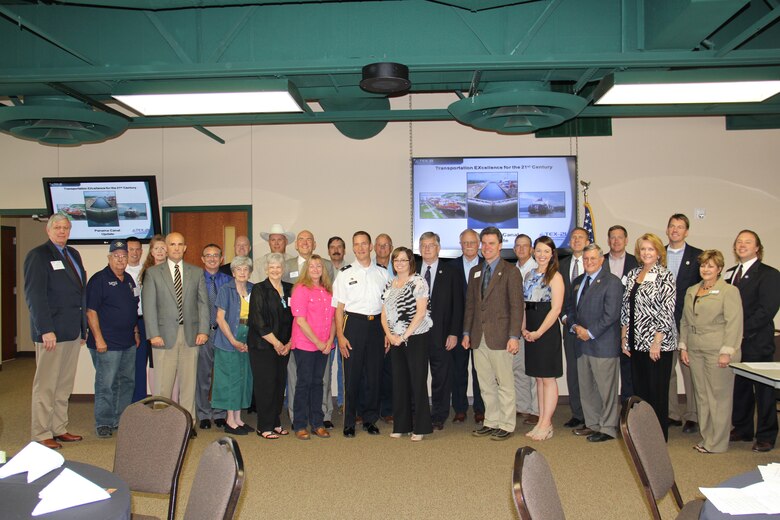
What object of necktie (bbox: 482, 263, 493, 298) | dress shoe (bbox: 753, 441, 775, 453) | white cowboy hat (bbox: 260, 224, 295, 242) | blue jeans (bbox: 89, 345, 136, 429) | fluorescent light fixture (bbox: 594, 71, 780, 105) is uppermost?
fluorescent light fixture (bbox: 594, 71, 780, 105)

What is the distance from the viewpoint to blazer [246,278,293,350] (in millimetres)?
5262

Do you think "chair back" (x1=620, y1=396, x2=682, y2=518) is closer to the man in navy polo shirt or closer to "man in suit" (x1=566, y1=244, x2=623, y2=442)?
"man in suit" (x1=566, y1=244, x2=623, y2=442)

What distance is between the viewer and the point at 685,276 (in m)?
5.66

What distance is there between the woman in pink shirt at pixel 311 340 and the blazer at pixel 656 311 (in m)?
2.63

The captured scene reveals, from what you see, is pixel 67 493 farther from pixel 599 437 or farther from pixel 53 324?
pixel 599 437

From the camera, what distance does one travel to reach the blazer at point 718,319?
4832 millimetres

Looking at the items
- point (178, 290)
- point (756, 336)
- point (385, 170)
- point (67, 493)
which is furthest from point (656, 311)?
point (67, 493)

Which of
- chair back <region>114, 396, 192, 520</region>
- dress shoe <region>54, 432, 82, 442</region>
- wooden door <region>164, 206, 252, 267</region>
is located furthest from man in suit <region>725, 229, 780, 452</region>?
dress shoe <region>54, 432, 82, 442</region>

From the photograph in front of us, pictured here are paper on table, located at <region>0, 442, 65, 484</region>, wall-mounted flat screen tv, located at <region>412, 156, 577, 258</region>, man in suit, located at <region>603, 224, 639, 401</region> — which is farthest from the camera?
wall-mounted flat screen tv, located at <region>412, 156, 577, 258</region>

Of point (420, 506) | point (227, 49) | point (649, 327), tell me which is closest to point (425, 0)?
point (227, 49)

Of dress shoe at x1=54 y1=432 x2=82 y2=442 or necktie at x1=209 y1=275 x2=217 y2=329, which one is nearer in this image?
dress shoe at x1=54 y1=432 x2=82 y2=442

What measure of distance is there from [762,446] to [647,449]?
3.33 metres

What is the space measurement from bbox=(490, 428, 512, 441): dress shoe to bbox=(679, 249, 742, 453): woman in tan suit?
156cm

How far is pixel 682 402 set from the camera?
6.90 m
